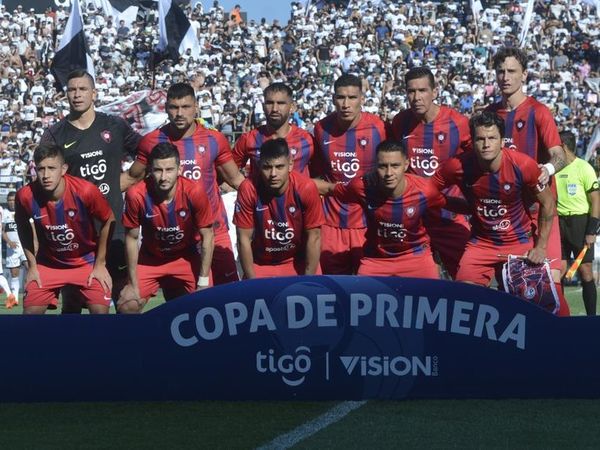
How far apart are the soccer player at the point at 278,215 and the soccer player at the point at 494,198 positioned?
0.95 meters

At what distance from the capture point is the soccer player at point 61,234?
841cm

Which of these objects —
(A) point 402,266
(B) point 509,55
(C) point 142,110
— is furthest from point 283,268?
(C) point 142,110

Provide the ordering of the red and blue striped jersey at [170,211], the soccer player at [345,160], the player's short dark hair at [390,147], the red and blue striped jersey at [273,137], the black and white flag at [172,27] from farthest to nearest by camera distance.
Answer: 1. the black and white flag at [172,27]
2. the red and blue striped jersey at [273,137]
3. the soccer player at [345,160]
4. the red and blue striped jersey at [170,211]
5. the player's short dark hair at [390,147]

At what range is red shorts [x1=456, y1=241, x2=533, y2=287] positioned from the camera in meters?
8.40

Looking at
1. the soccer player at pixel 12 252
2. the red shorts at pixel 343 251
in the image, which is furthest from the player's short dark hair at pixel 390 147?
the soccer player at pixel 12 252

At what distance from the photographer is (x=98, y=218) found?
8500 mm

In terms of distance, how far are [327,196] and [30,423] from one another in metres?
3.45

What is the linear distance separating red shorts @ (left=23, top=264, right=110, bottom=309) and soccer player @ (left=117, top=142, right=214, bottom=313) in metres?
0.23

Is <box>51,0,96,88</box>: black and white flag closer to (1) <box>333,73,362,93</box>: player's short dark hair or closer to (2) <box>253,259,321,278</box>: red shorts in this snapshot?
(1) <box>333,73,362,93</box>: player's short dark hair

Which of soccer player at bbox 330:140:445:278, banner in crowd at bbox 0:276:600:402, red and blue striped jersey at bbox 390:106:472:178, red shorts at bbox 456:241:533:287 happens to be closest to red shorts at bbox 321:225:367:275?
soccer player at bbox 330:140:445:278

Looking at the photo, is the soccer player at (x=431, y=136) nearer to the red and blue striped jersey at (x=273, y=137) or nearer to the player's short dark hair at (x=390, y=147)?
the red and blue striped jersey at (x=273, y=137)

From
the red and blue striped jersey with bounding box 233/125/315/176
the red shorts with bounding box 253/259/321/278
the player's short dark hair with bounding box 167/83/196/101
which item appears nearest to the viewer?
the red shorts with bounding box 253/259/321/278

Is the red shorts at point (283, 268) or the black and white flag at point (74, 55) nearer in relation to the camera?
the red shorts at point (283, 268)

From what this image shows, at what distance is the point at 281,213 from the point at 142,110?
339 inches
